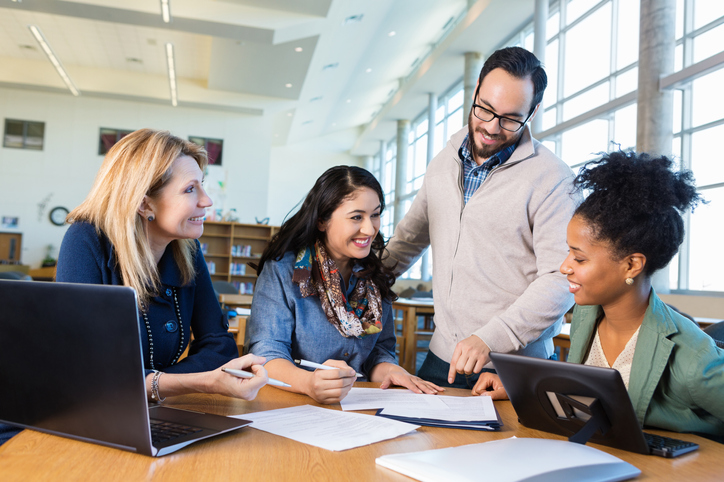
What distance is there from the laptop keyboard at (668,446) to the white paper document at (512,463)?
145mm

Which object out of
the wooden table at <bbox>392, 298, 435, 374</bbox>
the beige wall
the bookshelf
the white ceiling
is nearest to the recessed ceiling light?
the white ceiling

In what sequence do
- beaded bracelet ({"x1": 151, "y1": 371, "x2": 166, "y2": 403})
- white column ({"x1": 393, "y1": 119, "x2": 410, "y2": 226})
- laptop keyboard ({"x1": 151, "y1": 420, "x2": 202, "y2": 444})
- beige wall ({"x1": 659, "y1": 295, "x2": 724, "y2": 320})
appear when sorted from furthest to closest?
white column ({"x1": 393, "y1": 119, "x2": 410, "y2": 226})
beige wall ({"x1": 659, "y1": 295, "x2": 724, "y2": 320})
beaded bracelet ({"x1": 151, "y1": 371, "x2": 166, "y2": 403})
laptop keyboard ({"x1": 151, "y1": 420, "x2": 202, "y2": 444})

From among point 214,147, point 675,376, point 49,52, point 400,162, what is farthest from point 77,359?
point 400,162

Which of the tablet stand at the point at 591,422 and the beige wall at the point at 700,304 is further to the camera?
the beige wall at the point at 700,304

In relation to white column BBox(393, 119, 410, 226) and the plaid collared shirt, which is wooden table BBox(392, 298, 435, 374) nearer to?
the plaid collared shirt

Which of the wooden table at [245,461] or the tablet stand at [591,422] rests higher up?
the tablet stand at [591,422]

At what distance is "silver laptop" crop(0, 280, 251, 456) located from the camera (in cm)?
76

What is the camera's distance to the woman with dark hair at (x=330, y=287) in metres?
1.64

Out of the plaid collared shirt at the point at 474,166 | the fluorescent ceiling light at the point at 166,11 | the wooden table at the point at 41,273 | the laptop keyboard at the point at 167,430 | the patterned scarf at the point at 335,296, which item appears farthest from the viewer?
the wooden table at the point at 41,273

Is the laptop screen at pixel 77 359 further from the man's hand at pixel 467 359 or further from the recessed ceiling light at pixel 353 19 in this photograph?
the recessed ceiling light at pixel 353 19

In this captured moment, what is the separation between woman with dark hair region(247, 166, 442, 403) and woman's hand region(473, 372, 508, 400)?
19 cm

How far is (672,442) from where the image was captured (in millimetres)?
1000

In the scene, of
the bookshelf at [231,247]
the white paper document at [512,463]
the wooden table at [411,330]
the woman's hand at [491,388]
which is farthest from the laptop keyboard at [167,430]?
the bookshelf at [231,247]

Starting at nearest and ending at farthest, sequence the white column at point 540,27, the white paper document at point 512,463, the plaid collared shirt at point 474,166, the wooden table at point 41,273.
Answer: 1. the white paper document at point 512,463
2. the plaid collared shirt at point 474,166
3. the white column at point 540,27
4. the wooden table at point 41,273
